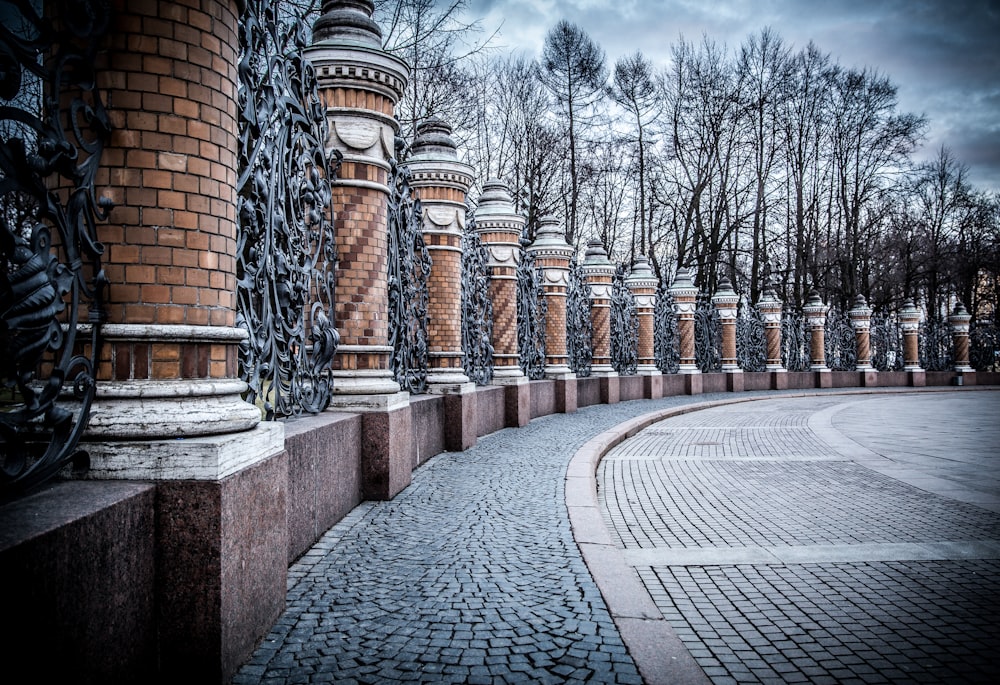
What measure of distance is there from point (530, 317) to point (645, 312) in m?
6.96

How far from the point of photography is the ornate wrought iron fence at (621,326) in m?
18.9

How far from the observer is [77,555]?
2021 millimetres

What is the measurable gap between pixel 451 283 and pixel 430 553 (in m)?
5.40

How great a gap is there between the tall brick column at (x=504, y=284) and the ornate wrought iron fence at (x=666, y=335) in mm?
9762

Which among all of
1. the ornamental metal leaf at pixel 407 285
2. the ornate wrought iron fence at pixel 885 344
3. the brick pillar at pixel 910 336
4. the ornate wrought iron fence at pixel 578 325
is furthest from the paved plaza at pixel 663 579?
the ornate wrought iron fence at pixel 885 344

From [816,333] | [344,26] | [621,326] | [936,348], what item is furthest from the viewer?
[936,348]

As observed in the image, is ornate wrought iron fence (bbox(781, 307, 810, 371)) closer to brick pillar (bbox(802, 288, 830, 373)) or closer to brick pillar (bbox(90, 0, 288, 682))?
brick pillar (bbox(802, 288, 830, 373))

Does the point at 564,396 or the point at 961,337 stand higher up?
the point at 961,337

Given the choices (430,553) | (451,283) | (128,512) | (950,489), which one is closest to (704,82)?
(451,283)

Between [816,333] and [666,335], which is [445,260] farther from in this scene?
[816,333]

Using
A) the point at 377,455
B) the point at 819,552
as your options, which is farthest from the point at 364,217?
the point at 819,552

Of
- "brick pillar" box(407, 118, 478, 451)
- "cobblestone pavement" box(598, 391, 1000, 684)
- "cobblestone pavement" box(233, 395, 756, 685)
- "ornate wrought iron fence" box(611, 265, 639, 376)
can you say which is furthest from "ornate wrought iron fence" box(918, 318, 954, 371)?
"cobblestone pavement" box(233, 395, 756, 685)

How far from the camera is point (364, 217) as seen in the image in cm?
625

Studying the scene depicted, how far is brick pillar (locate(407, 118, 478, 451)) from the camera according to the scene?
8.91 metres
